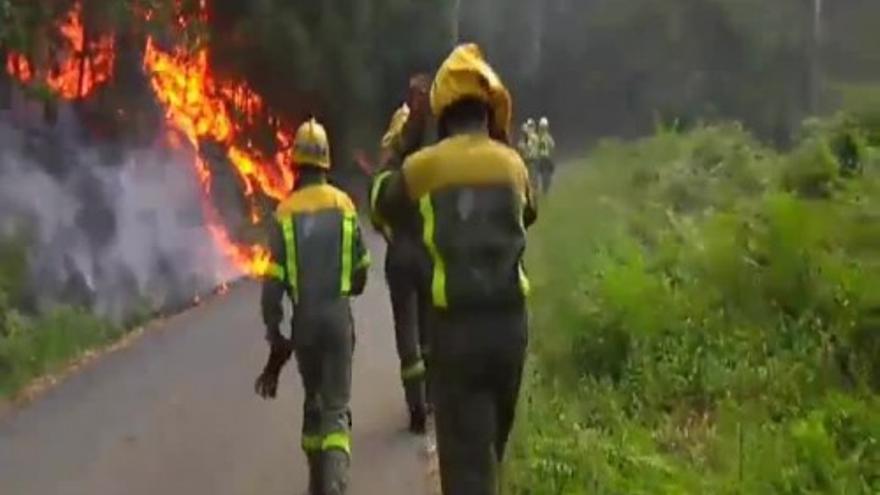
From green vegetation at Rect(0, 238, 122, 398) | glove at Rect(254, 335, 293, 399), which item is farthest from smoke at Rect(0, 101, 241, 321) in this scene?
glove at Rect(254, 335, 293, 399)

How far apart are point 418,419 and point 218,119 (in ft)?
51.5

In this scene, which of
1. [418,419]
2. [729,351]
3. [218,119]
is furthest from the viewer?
[218,119]

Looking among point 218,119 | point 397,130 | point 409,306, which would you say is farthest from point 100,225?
point 397,130

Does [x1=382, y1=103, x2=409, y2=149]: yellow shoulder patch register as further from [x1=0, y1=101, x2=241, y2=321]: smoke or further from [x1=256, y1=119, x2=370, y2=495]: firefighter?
[x1=0, y1=101, x2=241, y2=321]: smoke

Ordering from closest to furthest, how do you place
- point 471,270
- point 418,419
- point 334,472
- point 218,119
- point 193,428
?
point 471,270, point 334,472, point 418,419, point 193,428, point 218,119

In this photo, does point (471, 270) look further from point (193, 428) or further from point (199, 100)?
point (199, 100)

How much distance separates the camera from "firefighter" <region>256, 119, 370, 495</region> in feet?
29.2

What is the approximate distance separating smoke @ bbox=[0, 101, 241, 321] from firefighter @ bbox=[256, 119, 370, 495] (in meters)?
8.75

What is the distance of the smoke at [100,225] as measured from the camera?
17.8 metres

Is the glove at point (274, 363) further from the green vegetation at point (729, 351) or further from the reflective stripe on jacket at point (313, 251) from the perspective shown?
the green vegetation at point (729, 351)

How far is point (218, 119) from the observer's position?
84.4 ft

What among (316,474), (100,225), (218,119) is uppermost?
(316,474)

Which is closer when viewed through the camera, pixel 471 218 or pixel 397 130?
pixel 471 218

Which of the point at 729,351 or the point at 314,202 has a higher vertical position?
the point at 314,202
